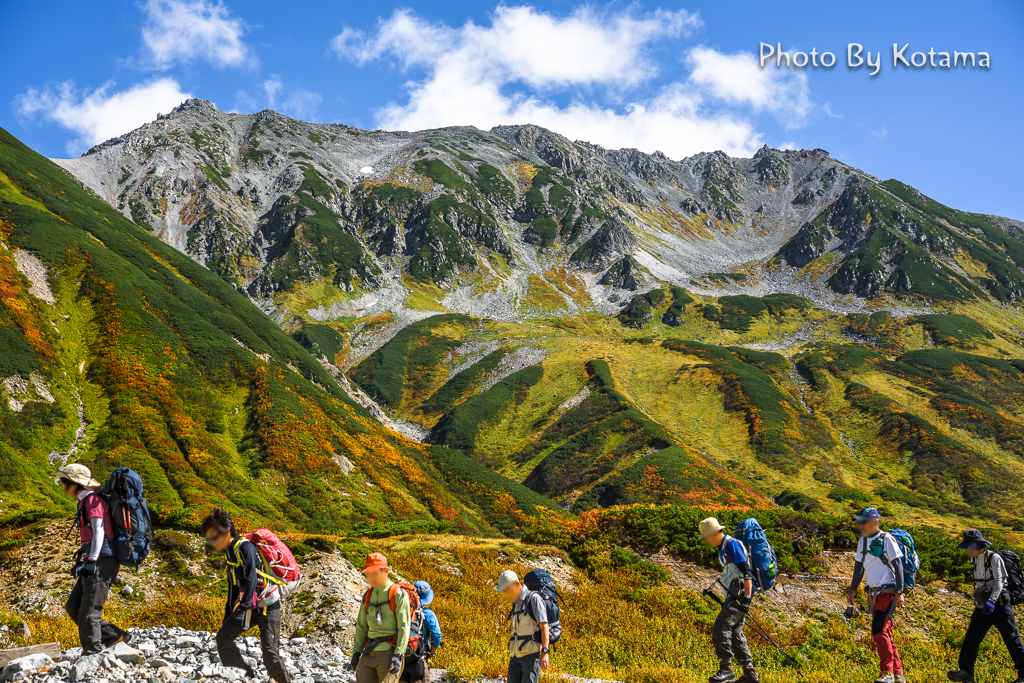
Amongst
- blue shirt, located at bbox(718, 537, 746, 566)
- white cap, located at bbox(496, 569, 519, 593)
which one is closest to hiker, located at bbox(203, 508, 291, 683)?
white cap, located at bbox(496, 569, 519, 593)

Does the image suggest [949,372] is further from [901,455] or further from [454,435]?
Answer: [454,435]

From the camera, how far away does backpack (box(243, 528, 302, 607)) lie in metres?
7.21

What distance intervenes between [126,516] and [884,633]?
40.9 feet

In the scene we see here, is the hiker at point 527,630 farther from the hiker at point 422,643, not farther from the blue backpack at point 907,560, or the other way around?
the blue backpack at point 907,560

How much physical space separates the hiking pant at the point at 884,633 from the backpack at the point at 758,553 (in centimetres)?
212

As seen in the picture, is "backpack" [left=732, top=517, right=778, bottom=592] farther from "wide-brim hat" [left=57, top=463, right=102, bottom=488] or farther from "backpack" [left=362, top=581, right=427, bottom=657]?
"wide-brim hat" [left=57, top=463, right=102, bottom=488]

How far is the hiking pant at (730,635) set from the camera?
823 centimetres

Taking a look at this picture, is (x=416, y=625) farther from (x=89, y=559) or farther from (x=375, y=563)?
(x=89, y=559)

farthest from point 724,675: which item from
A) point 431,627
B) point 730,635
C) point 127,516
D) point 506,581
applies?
point 127,516

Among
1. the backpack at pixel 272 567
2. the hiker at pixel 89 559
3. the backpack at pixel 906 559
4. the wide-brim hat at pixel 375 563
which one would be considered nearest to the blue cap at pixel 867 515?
the backpack at pixel 906 559

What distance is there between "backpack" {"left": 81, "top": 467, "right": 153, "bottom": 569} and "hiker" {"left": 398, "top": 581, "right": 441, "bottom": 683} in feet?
14.1

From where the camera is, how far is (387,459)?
170 feet

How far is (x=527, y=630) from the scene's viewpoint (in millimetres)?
7270

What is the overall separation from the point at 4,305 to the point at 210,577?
121 feet
